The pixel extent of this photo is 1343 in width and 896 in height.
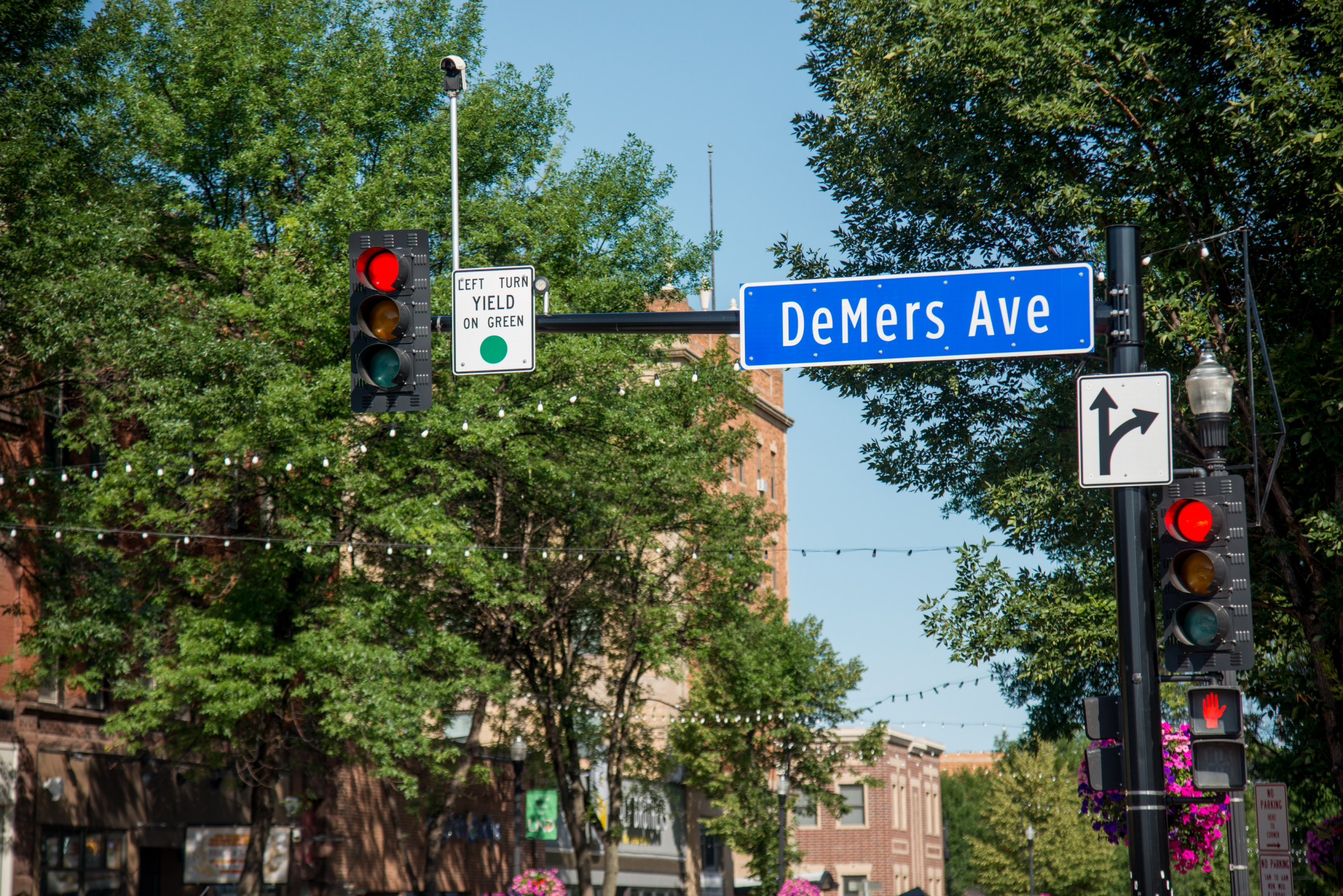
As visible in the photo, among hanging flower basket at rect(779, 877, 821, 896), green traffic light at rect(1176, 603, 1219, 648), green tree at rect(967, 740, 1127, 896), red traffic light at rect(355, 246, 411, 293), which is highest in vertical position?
red traffic light at rect(355, 246, 411, 293)

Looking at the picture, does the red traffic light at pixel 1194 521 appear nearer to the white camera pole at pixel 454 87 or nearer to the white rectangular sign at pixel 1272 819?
the white camera pole at pixel 454 87

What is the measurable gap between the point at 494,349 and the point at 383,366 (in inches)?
30.7

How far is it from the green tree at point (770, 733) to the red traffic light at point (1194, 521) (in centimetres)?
3185

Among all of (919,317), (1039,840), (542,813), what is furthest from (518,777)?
(1039,840)

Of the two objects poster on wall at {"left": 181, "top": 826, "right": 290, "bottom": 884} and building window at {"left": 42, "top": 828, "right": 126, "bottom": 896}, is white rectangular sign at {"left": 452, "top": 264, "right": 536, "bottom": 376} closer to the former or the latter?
building window at {"left": 42, "top": 828, "right": 126, "bottom": 896}

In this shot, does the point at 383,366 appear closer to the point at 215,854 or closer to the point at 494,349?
the point at 494,349

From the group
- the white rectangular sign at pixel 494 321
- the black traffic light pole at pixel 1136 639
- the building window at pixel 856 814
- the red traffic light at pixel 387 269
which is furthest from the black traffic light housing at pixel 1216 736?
the building window at pixel 856 814

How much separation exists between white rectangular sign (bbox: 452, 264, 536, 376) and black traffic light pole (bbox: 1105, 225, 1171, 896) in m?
3.60

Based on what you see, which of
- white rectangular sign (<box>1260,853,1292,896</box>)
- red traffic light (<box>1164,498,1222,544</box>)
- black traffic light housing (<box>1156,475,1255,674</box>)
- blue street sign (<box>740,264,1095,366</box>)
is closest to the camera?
black traffic light housing (<box>1156,475,1255,674</box>)

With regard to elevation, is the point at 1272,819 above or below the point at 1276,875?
above

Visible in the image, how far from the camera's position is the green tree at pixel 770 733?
41062 millimetres

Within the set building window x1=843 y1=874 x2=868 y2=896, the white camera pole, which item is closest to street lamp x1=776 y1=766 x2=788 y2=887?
the white camera pole

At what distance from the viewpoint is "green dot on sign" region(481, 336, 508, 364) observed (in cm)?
914

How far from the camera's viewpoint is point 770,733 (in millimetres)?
42094
